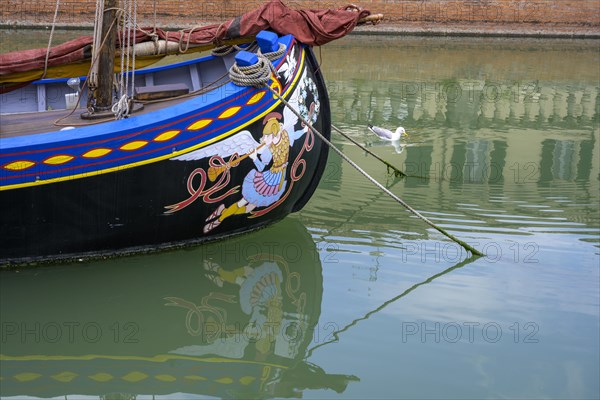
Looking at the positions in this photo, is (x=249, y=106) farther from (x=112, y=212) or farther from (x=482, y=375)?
(x=482, y=375)

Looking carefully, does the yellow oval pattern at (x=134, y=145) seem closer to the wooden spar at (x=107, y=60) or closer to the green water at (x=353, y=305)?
the wooden spar at (x=107, y=60)

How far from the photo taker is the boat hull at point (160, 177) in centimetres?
568

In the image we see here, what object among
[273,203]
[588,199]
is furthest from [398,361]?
[588,199]

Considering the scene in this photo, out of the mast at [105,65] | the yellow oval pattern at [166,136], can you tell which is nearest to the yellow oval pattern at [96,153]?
the yellow oval pattern at [166,136]

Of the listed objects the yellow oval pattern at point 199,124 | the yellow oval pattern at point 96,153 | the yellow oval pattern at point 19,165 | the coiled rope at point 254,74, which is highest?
the coiled rope at point 254,74

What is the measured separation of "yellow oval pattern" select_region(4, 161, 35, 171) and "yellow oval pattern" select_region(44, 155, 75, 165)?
10cm

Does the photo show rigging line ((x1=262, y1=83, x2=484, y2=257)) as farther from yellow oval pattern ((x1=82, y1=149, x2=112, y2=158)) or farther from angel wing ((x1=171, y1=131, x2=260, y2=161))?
yellow oval pattern ((x1=82, y1=149, x2=112, y2=158))

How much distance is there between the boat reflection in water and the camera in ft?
16.1

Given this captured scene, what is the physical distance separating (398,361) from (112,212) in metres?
2.19

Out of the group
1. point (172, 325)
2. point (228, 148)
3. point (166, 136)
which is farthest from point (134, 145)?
point (172, 325)

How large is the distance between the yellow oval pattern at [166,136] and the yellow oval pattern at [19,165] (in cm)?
81

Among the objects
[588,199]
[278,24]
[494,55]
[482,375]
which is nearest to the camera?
[482,375]

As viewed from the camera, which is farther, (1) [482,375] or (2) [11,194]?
(2) [11,194]

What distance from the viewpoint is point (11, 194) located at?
18.5 feet
